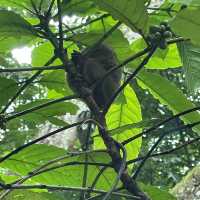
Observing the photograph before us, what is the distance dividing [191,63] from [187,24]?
0.84 ft

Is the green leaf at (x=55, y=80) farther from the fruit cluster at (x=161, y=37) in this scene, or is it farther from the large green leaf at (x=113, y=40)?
the fruit cluster at (x=161, y=37)

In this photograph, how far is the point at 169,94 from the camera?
3.87 feet

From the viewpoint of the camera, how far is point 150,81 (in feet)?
3.94

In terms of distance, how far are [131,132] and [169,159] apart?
3.08 meters

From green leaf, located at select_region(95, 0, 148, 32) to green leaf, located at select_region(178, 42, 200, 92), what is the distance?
20 cm

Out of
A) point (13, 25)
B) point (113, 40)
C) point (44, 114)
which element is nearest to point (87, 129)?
point (44, 114)

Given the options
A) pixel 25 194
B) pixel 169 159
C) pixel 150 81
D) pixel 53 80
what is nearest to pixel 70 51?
pixel 53 80

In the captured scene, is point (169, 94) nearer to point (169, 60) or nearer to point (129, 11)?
point (169, 60)

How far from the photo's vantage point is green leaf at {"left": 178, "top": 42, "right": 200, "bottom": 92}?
1.02 m

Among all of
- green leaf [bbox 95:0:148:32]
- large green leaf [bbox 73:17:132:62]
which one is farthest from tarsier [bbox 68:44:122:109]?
green leaf [bbox 95:0:148:32]

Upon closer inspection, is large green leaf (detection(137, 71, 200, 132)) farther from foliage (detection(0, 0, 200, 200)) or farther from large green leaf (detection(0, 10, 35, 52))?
large green leaf (detection(0, 10, 35, 52))

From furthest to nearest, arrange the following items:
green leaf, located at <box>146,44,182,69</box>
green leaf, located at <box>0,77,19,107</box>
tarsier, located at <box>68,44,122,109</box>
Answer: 1. tarsier, located at <box>68,44,122,109</box>
2. green leaf, located at <box>146,44,182,69</box>
3. green leaf, located at <box>0,77,19,107</box>

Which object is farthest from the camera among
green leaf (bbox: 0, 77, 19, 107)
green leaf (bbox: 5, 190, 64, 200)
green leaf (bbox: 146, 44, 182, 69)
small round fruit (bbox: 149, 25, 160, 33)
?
green leaf (bbox: 146, 44, 182, 69)

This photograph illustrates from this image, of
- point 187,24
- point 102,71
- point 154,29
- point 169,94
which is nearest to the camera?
point 187,24
